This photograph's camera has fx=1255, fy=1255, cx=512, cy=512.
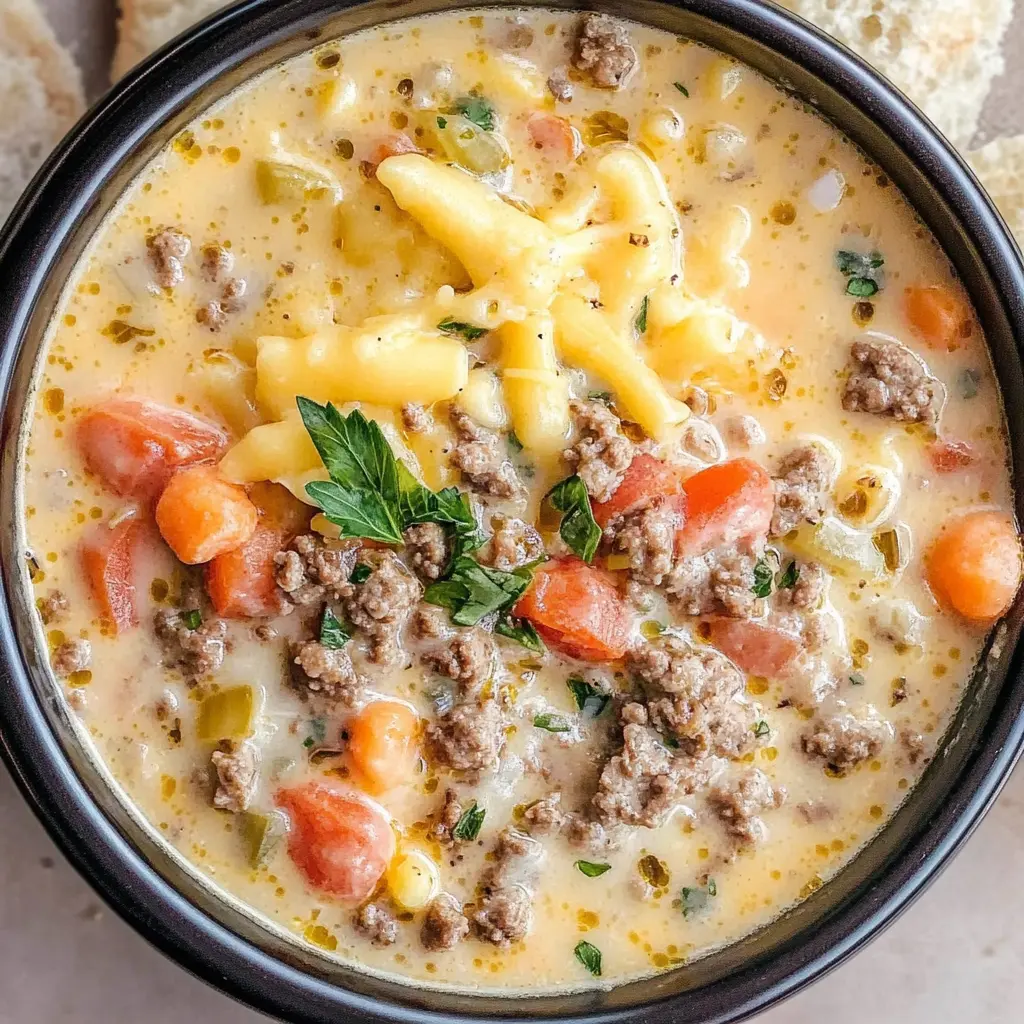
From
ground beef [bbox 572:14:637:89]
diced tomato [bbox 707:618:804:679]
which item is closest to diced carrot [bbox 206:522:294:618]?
diced tomato [bbox 707:618:804:679]

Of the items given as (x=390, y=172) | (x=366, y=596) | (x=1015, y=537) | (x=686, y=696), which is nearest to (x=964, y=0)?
(x=1015, y=537)

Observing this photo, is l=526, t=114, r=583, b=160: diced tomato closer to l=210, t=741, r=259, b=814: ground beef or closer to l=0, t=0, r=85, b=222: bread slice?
l=0, t=0, r=85, b=222: bread slice

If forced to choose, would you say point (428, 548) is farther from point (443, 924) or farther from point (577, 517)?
point (443, 924)

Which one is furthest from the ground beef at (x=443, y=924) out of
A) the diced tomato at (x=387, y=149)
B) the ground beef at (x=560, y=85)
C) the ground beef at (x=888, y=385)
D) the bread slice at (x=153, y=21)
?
the bread slice at (x=153, y=21)

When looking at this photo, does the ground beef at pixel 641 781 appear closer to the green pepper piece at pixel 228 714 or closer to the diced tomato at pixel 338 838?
the diced tomato at pixel 338 838

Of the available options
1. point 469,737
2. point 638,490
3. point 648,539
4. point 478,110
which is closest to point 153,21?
point 478,110
